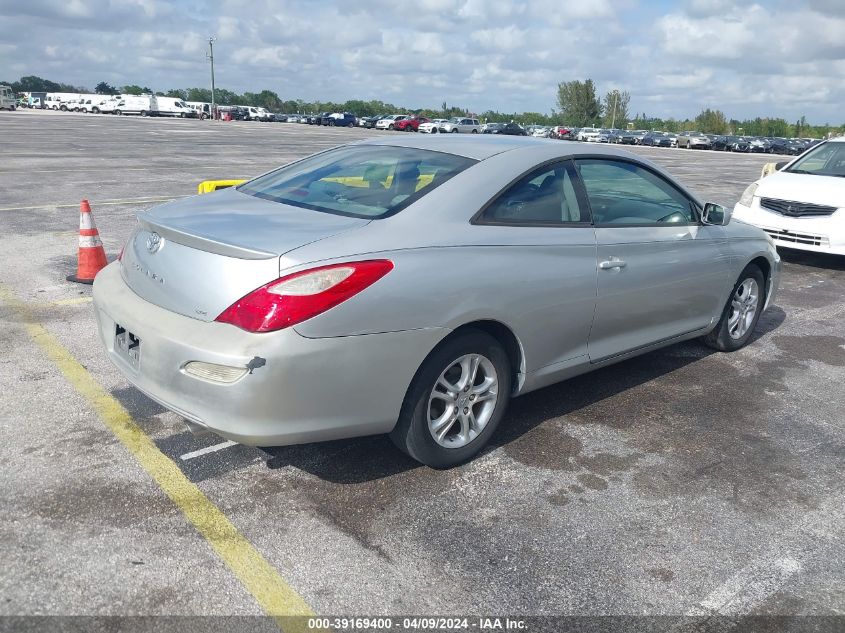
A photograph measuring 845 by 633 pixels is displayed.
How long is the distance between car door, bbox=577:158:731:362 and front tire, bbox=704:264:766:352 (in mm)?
316

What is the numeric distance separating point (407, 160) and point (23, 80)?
179 metres

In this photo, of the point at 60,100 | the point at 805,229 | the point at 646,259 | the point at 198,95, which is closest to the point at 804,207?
the point at 805,229

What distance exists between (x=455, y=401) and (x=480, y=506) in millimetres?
512

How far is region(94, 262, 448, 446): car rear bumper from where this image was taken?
2875mm

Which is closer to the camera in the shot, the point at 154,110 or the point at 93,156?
the point at 93,156

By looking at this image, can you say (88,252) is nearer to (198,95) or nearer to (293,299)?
(293,299)

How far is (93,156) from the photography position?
21141 mm

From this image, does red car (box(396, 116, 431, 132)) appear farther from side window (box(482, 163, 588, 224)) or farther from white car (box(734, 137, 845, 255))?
side window (box(482, 163, 588, 224))

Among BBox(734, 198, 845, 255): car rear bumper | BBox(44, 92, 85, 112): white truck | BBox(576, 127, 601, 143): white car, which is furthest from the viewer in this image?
BBox(44, 92, 85, 112): white truck

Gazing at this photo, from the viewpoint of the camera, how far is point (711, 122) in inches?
3688

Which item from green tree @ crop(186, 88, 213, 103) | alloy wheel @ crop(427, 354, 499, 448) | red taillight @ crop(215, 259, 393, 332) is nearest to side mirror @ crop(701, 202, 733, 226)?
alloy wheel @ crop(427, 354, 499, 448)

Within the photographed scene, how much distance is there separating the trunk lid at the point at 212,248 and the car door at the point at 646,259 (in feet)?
5.18

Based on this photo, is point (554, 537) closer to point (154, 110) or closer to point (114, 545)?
point (114, 545)

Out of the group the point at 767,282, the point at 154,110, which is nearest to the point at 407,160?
the point at 767,282
